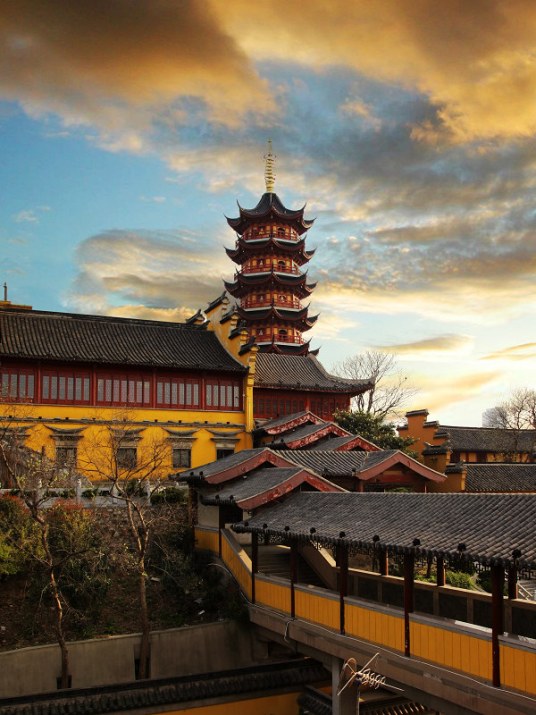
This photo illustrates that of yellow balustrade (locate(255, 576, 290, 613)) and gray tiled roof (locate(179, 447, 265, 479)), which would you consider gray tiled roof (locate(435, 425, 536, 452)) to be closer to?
gray tiled roof (locate(179, 447, 265, 479))

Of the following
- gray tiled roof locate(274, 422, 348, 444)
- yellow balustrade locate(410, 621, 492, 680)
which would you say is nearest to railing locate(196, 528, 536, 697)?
yellow balustrade locate(410, 621, 492, 680)

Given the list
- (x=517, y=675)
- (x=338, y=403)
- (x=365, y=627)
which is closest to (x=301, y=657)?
(x=365, y=627)

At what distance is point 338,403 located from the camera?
4425 cm

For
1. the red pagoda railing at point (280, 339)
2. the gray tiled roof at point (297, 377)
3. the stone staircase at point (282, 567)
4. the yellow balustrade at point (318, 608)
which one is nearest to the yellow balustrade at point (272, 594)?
the yellow balustrade at point (318, 608)

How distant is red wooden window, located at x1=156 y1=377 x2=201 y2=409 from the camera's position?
38.2 m

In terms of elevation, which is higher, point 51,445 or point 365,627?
point 51,445

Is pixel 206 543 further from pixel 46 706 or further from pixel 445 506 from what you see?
pixel 445 506

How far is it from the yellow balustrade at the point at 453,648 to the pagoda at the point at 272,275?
41.8 meters

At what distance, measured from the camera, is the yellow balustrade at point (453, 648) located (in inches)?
498

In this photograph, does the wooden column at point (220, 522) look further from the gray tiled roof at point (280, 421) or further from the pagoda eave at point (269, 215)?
the pagoda eave at point (269, 215)

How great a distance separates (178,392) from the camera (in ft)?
127

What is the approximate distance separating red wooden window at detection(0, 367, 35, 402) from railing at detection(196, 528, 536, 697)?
18.1 m

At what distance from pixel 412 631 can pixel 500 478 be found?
28756 millimetres

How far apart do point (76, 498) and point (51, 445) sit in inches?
376
